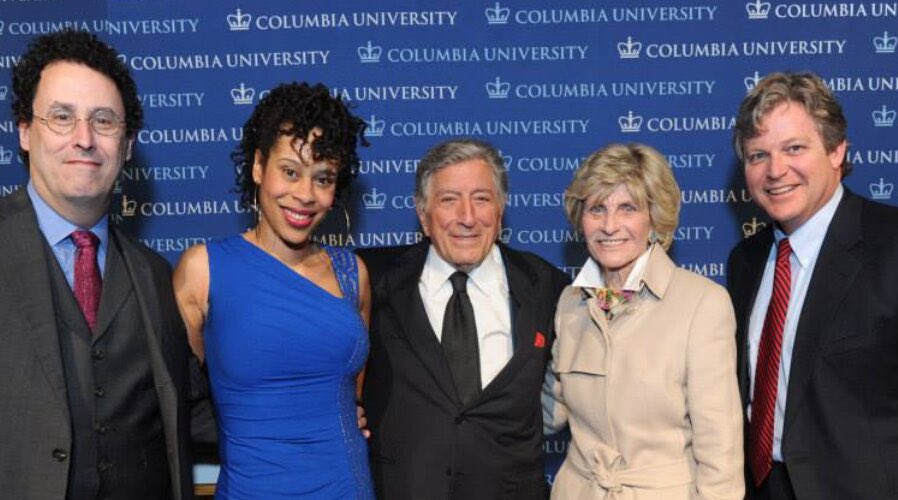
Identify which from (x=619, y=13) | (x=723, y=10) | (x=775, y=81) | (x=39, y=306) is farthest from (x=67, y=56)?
(x=723, y=10)

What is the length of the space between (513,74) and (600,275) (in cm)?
126

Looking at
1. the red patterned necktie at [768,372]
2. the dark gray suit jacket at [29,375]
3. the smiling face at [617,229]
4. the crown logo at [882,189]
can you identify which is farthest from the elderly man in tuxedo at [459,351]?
the crown logo at [882,189]

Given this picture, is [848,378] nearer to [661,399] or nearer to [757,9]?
[661,399]

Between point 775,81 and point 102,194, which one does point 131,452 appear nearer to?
point 102,194

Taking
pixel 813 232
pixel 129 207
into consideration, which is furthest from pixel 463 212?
pixel 129 207

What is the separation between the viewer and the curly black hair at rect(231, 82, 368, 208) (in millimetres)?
2453

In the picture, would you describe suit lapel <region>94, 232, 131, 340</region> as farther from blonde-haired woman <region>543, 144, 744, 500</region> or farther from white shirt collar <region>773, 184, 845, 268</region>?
white shirt collar <region>773, 184, 845, 268</region>

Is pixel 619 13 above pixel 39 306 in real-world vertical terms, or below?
above

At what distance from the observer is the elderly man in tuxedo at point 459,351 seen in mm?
2629

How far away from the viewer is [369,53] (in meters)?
3.60

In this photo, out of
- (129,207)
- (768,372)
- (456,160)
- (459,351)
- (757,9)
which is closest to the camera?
(768,372)

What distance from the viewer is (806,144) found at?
8.38ft

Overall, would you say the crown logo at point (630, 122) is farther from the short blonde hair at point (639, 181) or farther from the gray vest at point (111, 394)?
the gray vest at point (111, 394)

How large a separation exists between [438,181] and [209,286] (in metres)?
0.80
